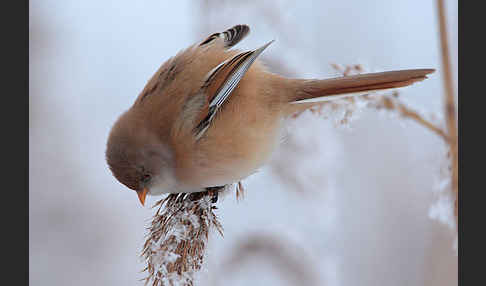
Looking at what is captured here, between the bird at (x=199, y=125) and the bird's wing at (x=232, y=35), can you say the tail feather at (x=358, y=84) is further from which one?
the bird's wing at (x=232, y=35)

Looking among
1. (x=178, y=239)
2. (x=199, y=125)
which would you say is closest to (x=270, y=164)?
(x=199, y=125)

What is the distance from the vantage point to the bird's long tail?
0.81m

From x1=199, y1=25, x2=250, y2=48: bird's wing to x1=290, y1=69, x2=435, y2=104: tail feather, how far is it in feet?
0.73

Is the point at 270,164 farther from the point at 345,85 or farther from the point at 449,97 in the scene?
the point at 449,97

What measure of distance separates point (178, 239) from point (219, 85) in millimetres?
345

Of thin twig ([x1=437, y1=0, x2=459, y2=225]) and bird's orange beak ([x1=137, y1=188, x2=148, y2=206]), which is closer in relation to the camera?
thin twig ([x1=437, y1=0, x2=459, y2=225])

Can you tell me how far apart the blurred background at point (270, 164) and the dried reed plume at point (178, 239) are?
198 mm

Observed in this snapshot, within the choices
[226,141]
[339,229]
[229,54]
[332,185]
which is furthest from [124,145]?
[339,229]

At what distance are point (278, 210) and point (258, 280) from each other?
20 centimetres

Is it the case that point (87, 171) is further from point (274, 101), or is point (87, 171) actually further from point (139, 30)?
point (274, 101)

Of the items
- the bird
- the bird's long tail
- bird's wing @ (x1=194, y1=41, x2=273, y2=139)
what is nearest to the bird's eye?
the bird

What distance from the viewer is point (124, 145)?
0.85 m

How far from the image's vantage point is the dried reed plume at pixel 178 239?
65 cm

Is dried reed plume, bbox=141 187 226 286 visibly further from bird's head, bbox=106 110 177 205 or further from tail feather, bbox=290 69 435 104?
tail feather, bbox=290 69 435 104
